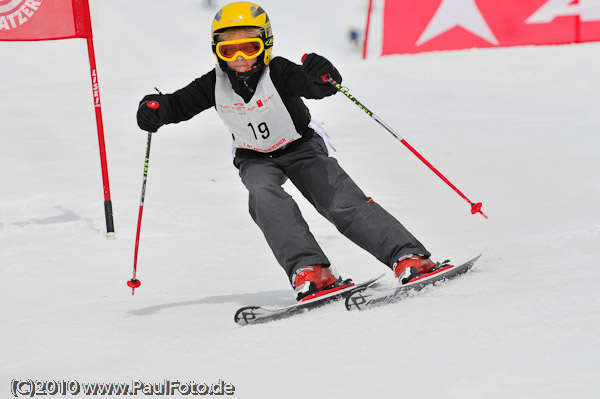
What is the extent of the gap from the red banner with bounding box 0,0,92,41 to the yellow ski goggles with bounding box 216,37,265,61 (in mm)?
2543

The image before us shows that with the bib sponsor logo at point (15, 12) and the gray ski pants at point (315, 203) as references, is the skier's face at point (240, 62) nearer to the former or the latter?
the gray ski pants at point (315, 203)

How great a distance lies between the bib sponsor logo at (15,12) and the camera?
610cm

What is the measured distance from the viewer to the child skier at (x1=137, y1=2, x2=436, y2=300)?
3.77 m

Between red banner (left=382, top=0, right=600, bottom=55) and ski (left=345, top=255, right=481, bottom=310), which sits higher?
red banner (left=382, top=0, right=600, bottom=55)

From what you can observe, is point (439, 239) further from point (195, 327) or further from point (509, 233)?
point (195, 327)

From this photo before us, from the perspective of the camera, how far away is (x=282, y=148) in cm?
422

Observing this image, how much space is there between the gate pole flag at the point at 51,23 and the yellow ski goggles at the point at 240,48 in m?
2.33

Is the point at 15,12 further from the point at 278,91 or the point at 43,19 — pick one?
the point at 278,91

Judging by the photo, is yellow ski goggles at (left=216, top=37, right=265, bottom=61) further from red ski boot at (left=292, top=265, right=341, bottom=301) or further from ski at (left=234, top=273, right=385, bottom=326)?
ski at (left=234, top=273, right=385, bottom=326)

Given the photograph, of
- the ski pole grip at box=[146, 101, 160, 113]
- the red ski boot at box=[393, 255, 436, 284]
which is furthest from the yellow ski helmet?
the red ski boot at box=[393, 255, 436, 284]

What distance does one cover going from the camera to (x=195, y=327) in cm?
371

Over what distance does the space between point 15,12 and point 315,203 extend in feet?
10.8

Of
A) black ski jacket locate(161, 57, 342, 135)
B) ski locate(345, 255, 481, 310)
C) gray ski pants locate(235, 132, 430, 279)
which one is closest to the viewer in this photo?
ski locate(345, 255, 481, 310)

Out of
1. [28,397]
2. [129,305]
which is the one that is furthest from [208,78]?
[28,397]
